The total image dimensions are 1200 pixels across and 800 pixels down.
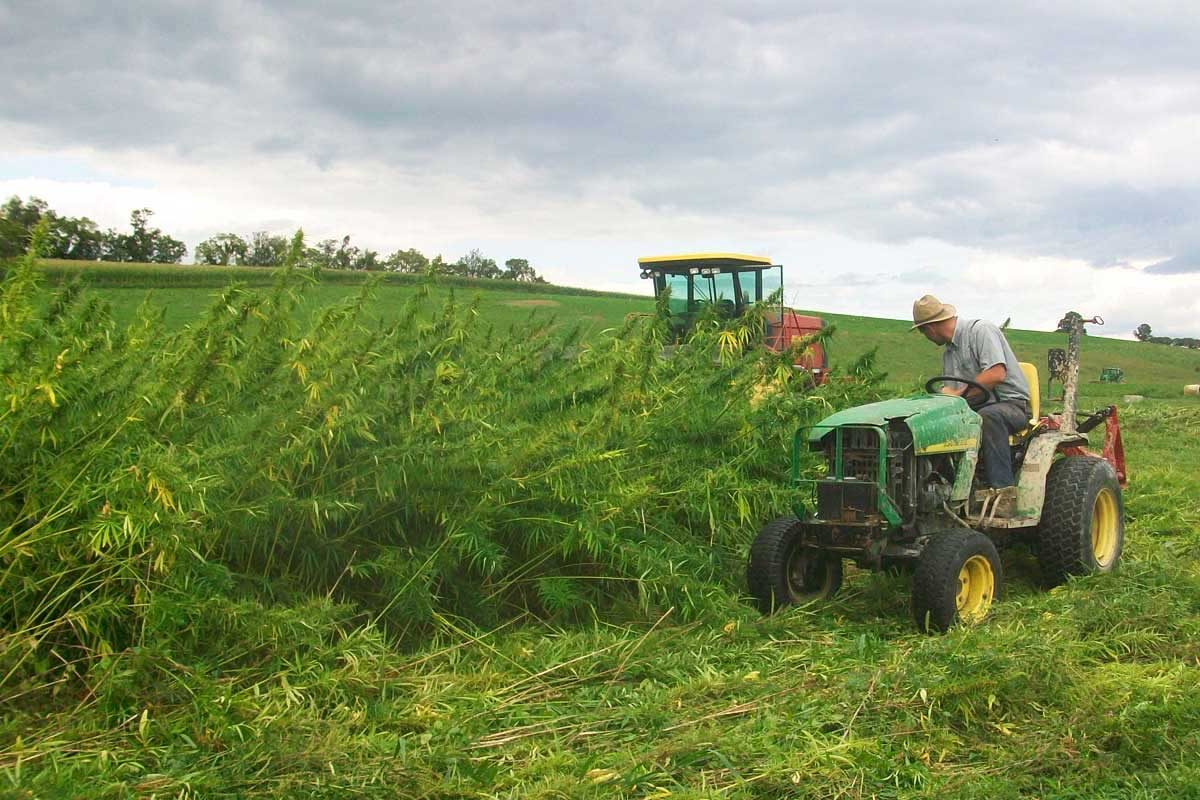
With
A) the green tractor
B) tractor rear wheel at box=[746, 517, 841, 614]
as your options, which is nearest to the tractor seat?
the green tractor

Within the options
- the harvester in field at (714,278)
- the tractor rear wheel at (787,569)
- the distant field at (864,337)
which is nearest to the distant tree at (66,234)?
the tractor rear wheel at (787,569)

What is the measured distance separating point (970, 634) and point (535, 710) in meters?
2.00

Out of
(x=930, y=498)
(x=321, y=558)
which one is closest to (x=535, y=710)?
(x=321, y=558)

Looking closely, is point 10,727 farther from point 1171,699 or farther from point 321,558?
point 1171,699

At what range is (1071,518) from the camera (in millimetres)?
6066

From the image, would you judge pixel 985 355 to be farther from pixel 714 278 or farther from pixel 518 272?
pixel 518 272

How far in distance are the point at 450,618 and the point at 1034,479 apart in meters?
3.46

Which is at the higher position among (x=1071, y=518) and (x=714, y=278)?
(x=714, y=278)

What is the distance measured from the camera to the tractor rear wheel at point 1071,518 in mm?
6062

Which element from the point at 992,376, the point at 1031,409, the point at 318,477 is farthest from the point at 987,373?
the point at 318,477

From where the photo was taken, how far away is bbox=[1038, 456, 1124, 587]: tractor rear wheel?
239 inches

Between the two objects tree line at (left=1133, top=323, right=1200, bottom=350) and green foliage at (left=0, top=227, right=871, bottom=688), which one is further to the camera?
tree line at (left=1133, top=323, right=1200, bottom=350)

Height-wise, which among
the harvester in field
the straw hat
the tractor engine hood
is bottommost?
the tractor engine hood

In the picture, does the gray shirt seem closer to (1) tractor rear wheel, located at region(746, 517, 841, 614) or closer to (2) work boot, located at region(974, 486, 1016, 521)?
(2) work boot, located at region(974, 486, 1016, 521)
